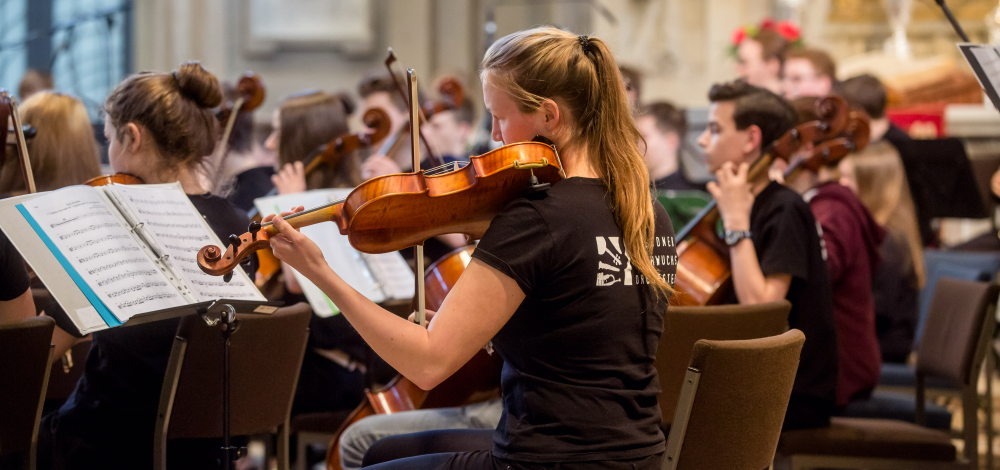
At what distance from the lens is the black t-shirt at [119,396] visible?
1994 mm

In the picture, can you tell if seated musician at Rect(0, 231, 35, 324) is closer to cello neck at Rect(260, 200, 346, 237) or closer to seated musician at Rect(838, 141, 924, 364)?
cello neck at Rect(260, 200, 346, 237)

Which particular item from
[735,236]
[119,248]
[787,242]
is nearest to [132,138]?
[119,248]

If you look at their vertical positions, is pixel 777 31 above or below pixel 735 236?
above

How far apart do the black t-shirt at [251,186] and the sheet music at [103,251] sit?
178 centimetres

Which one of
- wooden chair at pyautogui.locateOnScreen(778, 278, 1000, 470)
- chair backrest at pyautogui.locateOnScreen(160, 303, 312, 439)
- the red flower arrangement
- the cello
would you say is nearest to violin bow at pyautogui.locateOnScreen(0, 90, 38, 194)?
chair backrest at pyautogui.locateOnScreen(160, 303, 312, 439)

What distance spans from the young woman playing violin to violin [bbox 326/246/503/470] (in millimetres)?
784

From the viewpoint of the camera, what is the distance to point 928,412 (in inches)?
108

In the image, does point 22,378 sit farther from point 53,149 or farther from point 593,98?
point 593,98

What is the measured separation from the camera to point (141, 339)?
6.62ft

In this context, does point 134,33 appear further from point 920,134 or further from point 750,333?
point 750,333

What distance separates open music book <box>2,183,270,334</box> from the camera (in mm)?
1574

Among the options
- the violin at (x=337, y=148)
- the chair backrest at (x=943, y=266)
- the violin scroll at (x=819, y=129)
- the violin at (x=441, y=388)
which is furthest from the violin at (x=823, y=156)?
the violin at (x=337, y=148)

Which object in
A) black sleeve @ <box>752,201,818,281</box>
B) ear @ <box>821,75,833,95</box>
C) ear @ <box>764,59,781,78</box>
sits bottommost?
black sleeve @ <box>752,201,818,281</box>

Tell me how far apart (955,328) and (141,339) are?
2.24m
